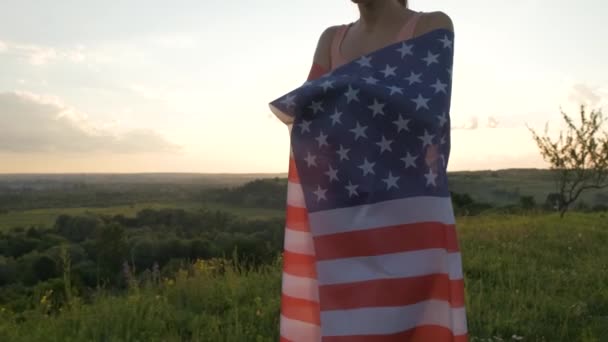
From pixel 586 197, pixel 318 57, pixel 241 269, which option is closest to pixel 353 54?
pixel 318 57

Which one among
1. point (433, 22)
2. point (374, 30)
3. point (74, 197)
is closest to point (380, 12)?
point (374, 30)

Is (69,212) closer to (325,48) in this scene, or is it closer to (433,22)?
(325,48)

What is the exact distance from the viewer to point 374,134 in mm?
2150

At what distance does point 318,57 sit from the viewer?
2.57m

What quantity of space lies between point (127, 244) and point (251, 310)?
11370mm

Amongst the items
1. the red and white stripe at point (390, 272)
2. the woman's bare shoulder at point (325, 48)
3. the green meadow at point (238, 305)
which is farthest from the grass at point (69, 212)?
the red and white stripe at point (390, 272)

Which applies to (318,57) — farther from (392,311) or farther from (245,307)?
(245,307)

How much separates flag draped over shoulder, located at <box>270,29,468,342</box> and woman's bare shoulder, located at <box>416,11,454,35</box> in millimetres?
149

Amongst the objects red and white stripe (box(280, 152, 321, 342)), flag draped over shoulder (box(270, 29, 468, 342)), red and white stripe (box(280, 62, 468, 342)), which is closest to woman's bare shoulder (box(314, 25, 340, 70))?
flag draped over shoulder (box(270, 29, 468, 342))

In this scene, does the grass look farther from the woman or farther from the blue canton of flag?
the blue canton of flag

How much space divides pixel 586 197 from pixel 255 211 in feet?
52.0

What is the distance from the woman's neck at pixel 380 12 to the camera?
2395 mm

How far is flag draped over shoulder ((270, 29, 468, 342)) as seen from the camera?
2098 millimetres

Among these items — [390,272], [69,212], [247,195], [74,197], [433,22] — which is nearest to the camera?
[390,272]
